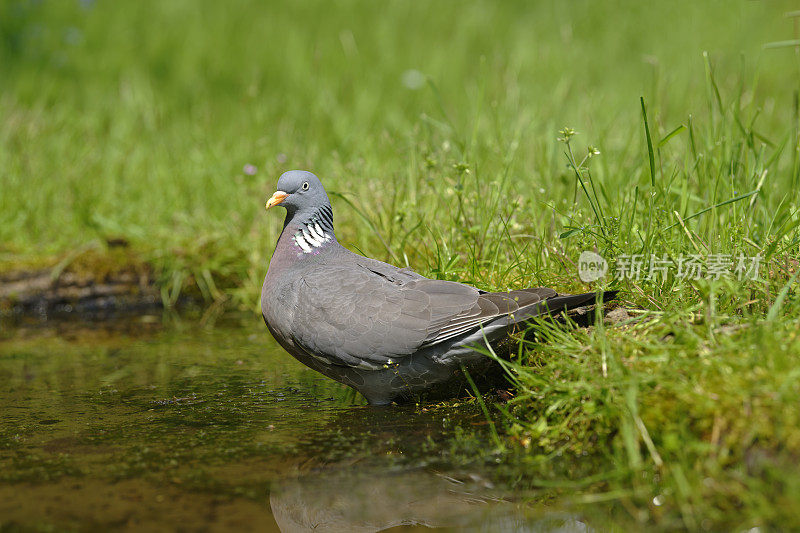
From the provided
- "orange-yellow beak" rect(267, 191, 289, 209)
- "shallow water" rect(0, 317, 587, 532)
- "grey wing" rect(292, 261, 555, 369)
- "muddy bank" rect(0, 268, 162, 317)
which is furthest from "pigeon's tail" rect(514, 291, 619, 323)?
"muddy bank" rect(0, 268, 162, 317)

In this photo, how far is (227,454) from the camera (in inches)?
117

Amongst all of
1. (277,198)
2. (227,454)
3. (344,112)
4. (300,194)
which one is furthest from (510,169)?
(344,112)

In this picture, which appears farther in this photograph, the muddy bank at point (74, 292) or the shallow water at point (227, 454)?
the muddy bank at point (74, 292)

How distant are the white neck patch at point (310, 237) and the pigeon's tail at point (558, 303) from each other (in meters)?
1.07

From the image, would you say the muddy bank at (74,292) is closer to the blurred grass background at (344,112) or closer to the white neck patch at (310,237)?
the blurred grass background at (344,112)

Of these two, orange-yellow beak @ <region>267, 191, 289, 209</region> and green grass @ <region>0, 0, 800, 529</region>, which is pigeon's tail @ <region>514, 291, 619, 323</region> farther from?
orange-yellow beak @ <region>267, 191, 289, 209</region>

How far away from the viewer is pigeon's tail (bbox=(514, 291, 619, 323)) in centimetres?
325

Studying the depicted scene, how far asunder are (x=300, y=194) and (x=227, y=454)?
4.56 feet

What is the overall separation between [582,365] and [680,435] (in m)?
0.47

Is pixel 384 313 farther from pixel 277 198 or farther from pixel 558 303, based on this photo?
pixel 277 198

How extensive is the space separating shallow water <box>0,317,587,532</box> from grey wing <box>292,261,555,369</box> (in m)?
0.28

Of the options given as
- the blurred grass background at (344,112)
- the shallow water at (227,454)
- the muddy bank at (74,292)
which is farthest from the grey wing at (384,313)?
the muddy bank at (74,292)

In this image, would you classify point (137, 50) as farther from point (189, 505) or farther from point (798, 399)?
point (798, 399)

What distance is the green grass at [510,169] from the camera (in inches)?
106
